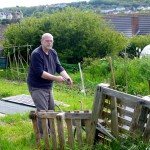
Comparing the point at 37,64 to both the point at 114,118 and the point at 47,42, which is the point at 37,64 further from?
the point at 114,118

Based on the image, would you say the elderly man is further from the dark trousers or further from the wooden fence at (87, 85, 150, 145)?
the wooden fence at (87, 85, 150, 145)

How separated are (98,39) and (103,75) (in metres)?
6.74

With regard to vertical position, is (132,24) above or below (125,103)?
below

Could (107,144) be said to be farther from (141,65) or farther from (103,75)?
(103,75)

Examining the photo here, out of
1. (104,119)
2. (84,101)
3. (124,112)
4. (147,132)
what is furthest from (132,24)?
(147,132)

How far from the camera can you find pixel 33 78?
5219 millimetres

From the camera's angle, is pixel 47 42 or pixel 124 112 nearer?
pixel 124 112

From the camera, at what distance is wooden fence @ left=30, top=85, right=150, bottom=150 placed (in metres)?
4.28

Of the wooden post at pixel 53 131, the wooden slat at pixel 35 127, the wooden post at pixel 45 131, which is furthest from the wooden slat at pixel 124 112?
the wooden slat at pixel 35 127

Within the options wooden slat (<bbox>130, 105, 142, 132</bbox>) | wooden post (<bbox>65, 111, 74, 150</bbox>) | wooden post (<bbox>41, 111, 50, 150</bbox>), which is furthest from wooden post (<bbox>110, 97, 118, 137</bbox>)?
wooden post (<bbox>41, 111, 50, 150</bbox>)

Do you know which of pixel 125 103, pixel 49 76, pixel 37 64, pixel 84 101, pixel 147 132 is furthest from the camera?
pixel 84 101

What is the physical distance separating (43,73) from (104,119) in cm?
112

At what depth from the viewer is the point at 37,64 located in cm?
508

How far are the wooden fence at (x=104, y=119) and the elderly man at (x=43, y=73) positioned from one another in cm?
57
